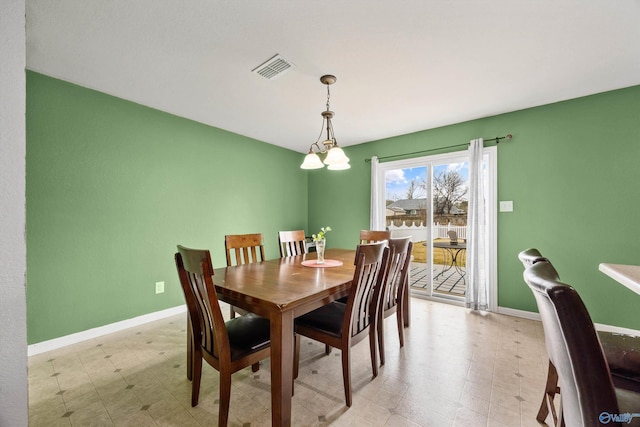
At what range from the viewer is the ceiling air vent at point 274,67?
2035mm

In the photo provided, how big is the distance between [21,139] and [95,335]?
2497 millimetres

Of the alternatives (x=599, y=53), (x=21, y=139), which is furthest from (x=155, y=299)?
(x=599, y=53)

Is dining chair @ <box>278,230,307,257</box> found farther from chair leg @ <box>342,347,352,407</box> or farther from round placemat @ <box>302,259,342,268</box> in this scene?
chair leg @ <box>342,347,352,407</box>

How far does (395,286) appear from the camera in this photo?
225cm

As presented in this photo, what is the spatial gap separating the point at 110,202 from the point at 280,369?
→ 8.47 feet

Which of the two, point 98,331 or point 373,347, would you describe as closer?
point 373,347

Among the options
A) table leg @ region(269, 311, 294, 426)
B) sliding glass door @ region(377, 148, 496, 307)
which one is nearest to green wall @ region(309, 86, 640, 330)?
sliding glass door @ region(377, 148, 496, 307)

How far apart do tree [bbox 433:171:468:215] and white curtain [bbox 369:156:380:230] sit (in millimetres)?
842

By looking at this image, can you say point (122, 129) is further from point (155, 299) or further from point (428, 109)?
point (428, 109)

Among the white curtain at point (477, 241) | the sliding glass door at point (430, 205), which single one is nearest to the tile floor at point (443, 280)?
the sliding glass door at point (430, 205)

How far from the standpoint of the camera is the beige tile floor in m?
1.47

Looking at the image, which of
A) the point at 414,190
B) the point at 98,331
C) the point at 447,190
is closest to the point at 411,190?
the point at 414,190

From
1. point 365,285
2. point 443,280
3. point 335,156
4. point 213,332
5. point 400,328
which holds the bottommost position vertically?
point 443,280

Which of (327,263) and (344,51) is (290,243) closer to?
(327,263)
